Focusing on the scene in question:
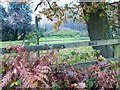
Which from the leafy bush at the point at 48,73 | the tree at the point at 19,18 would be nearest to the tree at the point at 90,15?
the tree at the point at 19,18

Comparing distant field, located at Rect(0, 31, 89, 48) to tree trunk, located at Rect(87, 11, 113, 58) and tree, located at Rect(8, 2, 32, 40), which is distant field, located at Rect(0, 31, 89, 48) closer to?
tree, located at Rect(8, 2, 32, 40)

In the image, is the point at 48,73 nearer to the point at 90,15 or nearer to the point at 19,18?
the point at 19,18

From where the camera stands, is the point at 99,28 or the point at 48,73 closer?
the point at 48,73

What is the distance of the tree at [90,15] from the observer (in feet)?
8.28

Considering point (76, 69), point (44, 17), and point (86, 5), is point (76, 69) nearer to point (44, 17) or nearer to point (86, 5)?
point (44, 17)

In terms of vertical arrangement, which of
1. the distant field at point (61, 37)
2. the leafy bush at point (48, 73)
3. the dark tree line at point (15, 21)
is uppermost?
the dark tree line at point (15, 21)

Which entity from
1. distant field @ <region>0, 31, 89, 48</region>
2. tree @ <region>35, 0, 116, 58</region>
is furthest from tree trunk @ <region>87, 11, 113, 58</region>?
distant field @ <region>0, 31, 89, 48</region>

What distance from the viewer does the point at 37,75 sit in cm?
136

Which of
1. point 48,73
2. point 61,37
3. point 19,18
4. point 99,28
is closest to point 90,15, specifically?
point 99,28

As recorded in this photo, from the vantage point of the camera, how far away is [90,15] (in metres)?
2.83

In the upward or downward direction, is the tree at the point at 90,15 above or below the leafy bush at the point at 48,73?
above

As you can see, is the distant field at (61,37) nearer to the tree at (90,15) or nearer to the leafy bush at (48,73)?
the tree at (90,15)

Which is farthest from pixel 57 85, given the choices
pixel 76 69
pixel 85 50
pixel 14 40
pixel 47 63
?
pixel 85 50

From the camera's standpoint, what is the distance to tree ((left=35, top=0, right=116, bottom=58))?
252 centimetres
